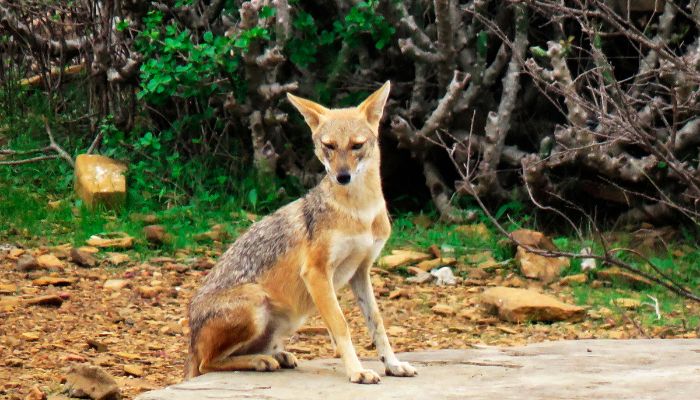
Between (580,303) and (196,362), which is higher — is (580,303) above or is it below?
below

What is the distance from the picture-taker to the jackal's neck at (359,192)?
5.69 m

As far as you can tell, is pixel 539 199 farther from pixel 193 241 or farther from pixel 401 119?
pixel 193 241

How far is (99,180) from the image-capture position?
1039cm

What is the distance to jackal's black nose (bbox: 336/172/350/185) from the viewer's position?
5637mm

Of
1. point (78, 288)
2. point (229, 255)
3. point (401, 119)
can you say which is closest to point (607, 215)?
point (401, 119)

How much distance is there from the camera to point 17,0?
464 inches

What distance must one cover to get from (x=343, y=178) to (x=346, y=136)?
0.77 feet

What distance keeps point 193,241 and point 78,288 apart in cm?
134

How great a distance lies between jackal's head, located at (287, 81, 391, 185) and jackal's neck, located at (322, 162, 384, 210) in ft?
0.14

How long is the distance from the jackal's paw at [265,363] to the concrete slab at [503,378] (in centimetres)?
4

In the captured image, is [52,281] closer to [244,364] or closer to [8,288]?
[8,288]

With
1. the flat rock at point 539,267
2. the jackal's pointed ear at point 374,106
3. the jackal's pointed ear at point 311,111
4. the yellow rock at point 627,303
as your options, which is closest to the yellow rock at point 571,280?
the flat rock at point 539,267

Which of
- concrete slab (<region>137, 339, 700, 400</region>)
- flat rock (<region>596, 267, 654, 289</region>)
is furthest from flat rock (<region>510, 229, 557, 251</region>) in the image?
concrete slab (<region>137, 339, 700, 400</region>)

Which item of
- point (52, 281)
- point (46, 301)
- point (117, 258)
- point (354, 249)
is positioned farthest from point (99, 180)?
point (354, 249)
